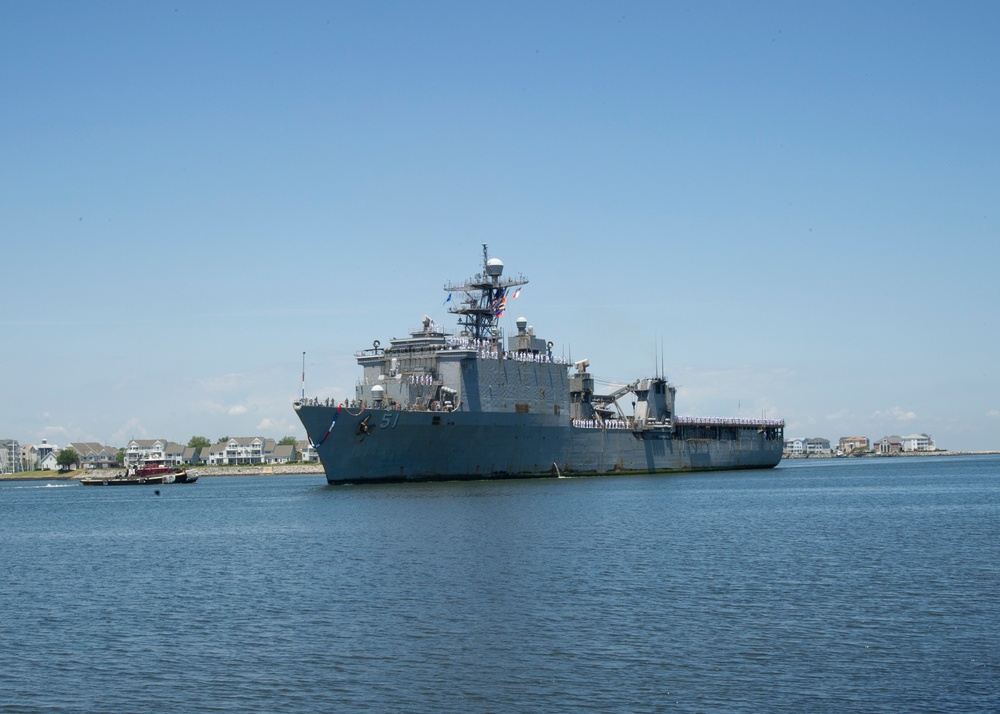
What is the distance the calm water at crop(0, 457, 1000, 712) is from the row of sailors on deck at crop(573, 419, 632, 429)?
3091 cm

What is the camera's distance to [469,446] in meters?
62.5

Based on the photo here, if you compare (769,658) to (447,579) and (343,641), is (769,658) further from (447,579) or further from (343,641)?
(447,579)

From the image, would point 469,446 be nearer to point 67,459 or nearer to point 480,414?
point 480,414

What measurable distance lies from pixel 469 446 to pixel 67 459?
405 feet

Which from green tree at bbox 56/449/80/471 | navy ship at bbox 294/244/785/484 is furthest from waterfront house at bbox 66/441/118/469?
navy ship at bbox 294/244/785/484

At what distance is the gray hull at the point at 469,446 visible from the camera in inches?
2254

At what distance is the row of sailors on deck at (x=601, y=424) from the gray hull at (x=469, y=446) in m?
0.31

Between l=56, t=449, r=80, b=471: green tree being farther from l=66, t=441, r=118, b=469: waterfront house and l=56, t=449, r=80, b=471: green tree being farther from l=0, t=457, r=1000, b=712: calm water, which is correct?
l=0, t=457, r=1000, b=712: calm water

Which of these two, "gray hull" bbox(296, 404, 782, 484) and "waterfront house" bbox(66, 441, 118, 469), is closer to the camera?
"gray hull" bbox(296, 404, 782, 484)

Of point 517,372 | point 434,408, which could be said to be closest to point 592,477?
point 517,372

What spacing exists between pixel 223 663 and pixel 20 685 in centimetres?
328

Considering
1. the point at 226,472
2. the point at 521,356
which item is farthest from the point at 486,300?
the point at 226,472

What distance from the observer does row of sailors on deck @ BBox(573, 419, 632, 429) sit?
72.9m

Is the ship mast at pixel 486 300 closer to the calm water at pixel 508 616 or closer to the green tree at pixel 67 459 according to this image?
the calm water at pixel 508 616
